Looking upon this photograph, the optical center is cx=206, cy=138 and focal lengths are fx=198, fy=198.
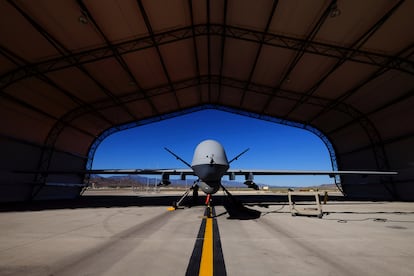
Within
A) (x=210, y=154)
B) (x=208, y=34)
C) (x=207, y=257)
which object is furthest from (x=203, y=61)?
(x=207, y=257)

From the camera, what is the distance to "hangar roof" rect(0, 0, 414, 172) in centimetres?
1117

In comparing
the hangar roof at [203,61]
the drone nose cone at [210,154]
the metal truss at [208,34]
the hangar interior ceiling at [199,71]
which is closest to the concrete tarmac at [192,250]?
the drone nose cone at [210,154]

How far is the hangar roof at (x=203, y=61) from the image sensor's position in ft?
Answer: 36.7

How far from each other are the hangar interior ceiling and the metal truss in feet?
0.24

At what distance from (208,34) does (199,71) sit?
5.78 m

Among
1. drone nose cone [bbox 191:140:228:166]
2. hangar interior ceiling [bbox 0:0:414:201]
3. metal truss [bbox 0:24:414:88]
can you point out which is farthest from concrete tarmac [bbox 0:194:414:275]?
metal truss [bbox 0:24:414:88]

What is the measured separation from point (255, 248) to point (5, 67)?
18.1 m

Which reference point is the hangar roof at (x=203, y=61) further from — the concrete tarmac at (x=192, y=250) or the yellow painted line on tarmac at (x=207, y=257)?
the yellow painted line on tarmac at (x=207, y=257)

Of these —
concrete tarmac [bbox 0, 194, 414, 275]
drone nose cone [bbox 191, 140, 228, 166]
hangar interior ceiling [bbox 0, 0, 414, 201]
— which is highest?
hangar interior ceiling [bbox 0, 0, 414, 201]

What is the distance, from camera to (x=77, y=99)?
18578mm

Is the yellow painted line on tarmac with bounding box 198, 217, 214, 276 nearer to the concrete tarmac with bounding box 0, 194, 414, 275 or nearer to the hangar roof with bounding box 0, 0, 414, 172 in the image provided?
the concrete tarmac with bounding box 0, 194, 414, 275

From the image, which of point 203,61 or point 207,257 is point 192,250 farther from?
point 203,61

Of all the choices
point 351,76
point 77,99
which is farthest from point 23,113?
point 351,76

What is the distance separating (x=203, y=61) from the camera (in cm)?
1852
